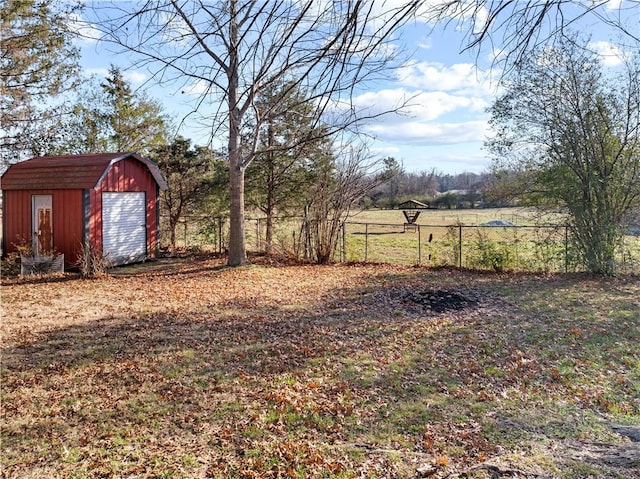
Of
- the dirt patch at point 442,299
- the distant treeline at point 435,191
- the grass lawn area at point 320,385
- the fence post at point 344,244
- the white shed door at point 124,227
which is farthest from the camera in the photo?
the distant treeline at point 435,191

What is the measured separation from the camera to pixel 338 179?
11.5 meters

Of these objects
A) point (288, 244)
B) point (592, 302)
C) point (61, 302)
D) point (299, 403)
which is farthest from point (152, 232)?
point (592, 302)

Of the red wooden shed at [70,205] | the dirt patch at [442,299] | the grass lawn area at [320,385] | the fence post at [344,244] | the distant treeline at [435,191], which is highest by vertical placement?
the distant treeline at [435,191]

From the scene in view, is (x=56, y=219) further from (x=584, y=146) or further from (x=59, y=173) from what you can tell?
(x=584, y=146)

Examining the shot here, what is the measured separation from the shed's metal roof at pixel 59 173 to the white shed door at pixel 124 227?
0.66 m

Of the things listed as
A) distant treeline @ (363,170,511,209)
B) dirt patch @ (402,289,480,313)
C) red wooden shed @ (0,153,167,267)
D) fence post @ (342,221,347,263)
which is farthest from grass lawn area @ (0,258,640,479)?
distant treeline @ (363,170,511,209)

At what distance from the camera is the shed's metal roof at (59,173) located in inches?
394

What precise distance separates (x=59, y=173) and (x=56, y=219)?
1.10m

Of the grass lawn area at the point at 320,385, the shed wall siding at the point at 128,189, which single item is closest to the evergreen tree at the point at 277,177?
the shed wall siding at the point at 128,189

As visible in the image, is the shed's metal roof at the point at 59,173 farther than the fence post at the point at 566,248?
Yes

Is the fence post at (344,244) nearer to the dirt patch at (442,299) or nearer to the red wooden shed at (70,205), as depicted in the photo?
the dirt patch at (442,299)

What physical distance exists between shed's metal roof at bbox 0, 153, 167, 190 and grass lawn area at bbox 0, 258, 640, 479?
335 centimetres

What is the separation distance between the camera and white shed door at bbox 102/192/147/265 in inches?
420

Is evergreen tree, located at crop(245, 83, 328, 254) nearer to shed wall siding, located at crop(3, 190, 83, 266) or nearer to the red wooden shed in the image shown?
the red wooden shed
